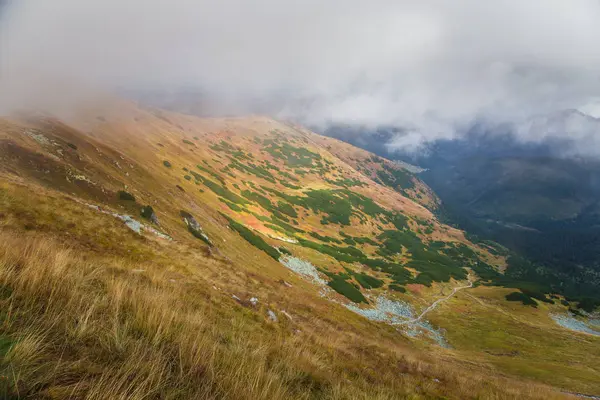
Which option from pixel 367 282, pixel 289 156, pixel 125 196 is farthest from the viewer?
pixel 289 156

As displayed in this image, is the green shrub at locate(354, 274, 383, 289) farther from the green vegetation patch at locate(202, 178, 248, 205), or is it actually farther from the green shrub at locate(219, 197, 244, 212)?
the green vegetation patch at locate(202, 178, 248, 205)

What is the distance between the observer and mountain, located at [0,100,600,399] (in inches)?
142

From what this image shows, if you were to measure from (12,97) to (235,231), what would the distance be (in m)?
43.8

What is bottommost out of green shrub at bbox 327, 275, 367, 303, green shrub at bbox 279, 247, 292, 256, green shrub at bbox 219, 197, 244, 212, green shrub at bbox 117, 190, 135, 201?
green shrub at bbox 327, 275, 367, 303

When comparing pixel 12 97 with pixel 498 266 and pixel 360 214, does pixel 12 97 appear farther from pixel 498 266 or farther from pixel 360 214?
pixel 498 266

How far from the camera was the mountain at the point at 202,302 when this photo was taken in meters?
3.62

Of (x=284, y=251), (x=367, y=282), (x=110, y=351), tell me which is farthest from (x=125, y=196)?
(x=367, y=282)

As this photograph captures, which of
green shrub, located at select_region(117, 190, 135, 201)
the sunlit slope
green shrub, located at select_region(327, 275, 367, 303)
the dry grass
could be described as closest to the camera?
the dry grass

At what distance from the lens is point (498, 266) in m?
177

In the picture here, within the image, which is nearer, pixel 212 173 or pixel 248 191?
pixel 212 173

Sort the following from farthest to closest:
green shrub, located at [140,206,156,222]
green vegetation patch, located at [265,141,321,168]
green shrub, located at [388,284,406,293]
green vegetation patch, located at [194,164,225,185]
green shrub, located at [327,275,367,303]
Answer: green vegetation patch, located at [265,141,321,168]
green vegetation patch, located at [194,164,225,185]
green shrub, located at [388,284,406,293]
green shrub, located at [327,275,367,303]
green shrub, located at [140,206,156,222]

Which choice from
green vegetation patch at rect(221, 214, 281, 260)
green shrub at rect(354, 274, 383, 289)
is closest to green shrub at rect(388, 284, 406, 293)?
green shrub at rect(354, 274, 383, 289)

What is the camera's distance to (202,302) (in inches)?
391

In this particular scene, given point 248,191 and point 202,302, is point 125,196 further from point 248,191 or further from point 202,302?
point 248,191
